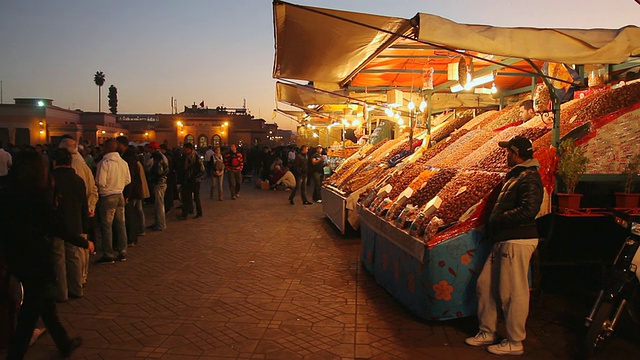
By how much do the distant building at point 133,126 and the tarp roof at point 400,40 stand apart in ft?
144

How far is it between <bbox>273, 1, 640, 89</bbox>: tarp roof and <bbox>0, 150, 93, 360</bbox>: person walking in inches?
107

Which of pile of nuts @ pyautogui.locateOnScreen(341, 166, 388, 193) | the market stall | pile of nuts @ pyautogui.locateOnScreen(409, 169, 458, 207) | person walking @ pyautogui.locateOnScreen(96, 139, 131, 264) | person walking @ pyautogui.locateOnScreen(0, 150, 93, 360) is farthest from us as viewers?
pile of nuts @ pyautogui.locateOnScreen(341, 166, 388, 193)

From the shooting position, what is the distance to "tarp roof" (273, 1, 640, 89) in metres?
3.94

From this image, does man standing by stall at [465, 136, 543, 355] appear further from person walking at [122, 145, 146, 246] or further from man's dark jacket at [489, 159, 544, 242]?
person walking at [122, 145, 146, 246]

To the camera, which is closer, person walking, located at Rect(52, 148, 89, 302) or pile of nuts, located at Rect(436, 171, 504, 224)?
pile of nuts, located at Rect(436, 171, 504, 224)

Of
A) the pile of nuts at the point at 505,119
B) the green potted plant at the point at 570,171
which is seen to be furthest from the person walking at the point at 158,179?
the green potted plant at the point at 570,171

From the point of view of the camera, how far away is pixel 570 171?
450 cm

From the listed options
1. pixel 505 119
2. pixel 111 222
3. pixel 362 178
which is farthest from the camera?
pixel 362 178

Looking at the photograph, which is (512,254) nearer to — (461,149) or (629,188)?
(629,188)

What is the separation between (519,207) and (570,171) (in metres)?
1.13

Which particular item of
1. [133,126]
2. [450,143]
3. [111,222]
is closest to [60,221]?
[111,222]

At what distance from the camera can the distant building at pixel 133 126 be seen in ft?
155

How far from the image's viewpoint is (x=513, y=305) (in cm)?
378

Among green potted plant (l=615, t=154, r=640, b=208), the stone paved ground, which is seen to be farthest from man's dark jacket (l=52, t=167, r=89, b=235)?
green potted plant (l=615, t=154, r=640, b=208)
